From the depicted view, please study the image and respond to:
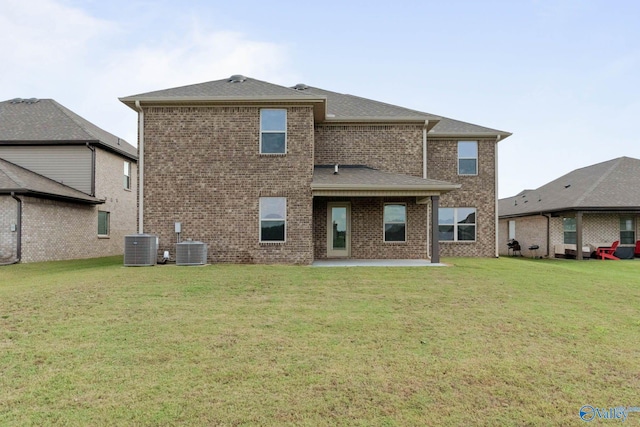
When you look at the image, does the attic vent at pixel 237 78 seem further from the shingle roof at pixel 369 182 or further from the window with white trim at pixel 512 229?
the window with white trim at pixel 512 229

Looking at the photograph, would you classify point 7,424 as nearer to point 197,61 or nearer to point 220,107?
point 220,107

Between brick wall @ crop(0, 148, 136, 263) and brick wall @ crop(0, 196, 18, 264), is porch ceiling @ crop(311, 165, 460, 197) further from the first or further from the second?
brick wall @ crop(0, 196, 18, 264)

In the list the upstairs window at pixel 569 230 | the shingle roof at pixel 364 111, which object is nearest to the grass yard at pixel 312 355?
the shingle roof at pixel 364 111

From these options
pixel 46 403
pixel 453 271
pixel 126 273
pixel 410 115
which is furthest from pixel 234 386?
pixel 410 115

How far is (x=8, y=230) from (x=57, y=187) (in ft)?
9.46

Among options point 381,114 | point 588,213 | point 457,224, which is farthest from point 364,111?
point 588,213

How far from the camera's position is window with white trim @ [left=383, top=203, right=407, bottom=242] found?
1512 cm

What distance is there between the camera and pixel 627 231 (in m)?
19.8

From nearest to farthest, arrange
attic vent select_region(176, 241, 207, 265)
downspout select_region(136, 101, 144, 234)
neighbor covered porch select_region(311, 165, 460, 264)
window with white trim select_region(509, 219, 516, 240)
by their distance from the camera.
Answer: attic vent select_region(176, 241, 207, 265), downspout select_region(136, 101, 144, 234), neighbor covered porch select_region(311, 165, 460, 264), window with white trim select_region(509, 219, 516, 240)

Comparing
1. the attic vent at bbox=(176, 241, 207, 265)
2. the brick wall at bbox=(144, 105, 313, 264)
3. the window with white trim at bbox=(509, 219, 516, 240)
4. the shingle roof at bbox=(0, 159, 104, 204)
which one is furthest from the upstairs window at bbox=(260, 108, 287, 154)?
the window with white trim at bbox=(509, 219, 516, 240)

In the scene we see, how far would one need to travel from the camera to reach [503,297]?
7539 mm

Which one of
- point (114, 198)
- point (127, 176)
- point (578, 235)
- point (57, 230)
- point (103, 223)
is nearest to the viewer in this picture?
point (57, 230)

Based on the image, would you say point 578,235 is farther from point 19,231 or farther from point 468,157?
point 19,231

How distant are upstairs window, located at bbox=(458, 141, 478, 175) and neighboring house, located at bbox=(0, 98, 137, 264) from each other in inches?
639
